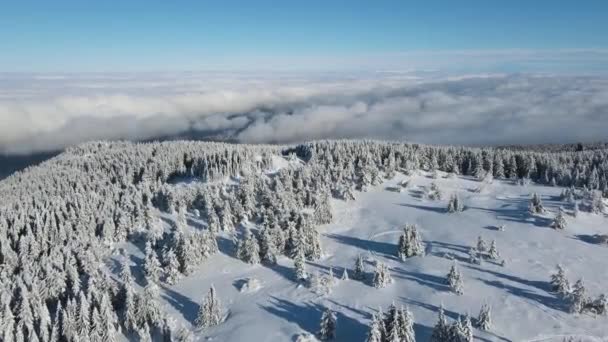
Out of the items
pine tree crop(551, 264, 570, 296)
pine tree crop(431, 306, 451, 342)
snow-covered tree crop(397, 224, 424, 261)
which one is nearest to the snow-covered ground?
pine tree crop(551, 264, 570, 296)

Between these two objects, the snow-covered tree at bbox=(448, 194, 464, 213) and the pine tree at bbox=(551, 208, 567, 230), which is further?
the snow-covered tree at bbox=(448, 194, 464, 213)

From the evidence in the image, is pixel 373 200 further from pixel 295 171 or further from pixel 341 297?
pixel 341 297

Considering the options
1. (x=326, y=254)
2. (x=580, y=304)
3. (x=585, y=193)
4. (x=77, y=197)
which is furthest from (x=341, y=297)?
(x=77, y=197)

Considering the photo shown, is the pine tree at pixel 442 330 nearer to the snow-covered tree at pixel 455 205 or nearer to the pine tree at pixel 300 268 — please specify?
the pine tree at pixel 300 268

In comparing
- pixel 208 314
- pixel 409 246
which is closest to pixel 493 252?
pixel 409 246

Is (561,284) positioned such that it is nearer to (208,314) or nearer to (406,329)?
(406,329)

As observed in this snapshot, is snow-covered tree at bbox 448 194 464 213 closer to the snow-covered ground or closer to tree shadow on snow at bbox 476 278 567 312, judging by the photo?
the snow-covered ground
